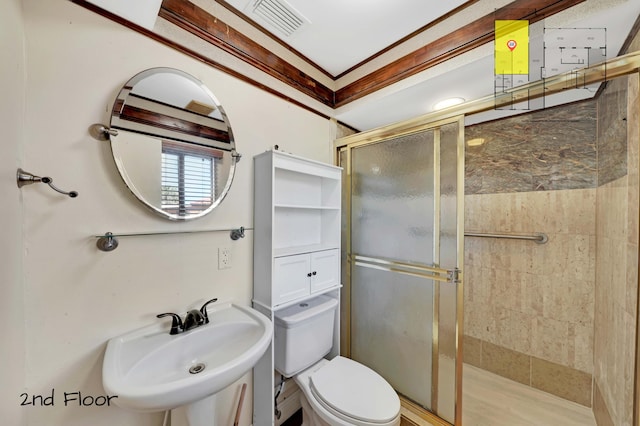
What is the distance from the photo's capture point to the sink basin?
2.36ft

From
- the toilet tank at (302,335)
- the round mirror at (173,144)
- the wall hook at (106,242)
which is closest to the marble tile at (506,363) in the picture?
the toilet tank at (302,335)

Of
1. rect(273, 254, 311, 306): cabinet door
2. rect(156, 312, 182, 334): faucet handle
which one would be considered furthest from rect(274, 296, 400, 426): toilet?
rect(156, 312, 182, 334): faucet handle

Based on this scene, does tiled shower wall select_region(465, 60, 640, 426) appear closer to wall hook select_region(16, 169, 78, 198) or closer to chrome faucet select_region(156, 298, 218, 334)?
chrome faucet select_region(156, 298, 218, 334)

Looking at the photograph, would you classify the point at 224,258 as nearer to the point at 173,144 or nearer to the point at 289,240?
the point at 289,240

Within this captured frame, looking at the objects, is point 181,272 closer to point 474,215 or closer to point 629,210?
point 629,210

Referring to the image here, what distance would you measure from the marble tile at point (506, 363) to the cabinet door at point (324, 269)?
5.22 ft

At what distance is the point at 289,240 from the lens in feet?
5.37

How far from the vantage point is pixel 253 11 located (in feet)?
4.17

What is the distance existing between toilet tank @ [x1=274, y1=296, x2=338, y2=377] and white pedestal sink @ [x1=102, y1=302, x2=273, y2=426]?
0.26 metres

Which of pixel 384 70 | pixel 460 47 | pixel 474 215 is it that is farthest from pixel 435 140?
pixel 474 215

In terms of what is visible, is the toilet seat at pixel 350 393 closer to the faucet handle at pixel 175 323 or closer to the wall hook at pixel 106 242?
the faucet handle at pixel 175 323

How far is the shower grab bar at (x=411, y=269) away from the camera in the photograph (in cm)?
142

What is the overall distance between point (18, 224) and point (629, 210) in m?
2.45

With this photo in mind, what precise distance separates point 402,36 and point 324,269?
1575 millimetres
